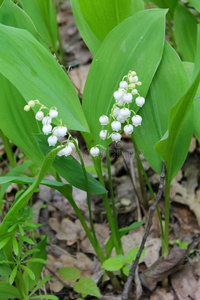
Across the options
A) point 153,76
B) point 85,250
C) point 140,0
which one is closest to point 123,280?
point 85,250

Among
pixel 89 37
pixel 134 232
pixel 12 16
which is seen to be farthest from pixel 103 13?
pixel 134 232

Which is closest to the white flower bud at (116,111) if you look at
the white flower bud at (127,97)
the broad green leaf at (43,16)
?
the white flower bud at (127,97)

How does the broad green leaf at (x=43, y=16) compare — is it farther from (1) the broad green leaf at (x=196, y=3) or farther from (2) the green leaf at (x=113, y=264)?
(2) the green leaf at (x=113, y=264)

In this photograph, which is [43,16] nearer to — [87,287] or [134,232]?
[134,232]

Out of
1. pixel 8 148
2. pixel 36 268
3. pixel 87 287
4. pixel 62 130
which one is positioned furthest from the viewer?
pixel 8 148

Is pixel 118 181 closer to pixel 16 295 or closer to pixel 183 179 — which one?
pixel 183 179

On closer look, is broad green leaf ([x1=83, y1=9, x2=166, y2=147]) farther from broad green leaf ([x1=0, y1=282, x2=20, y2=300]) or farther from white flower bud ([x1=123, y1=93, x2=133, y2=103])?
broad green leaf ([x1=0, y1=282, x2=20, y2=300])

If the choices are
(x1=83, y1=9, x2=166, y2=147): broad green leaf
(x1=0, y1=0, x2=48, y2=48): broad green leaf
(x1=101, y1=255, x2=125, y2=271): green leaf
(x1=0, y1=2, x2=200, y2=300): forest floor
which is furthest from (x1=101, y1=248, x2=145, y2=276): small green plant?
(x1=0, y1=0, x2=48, y2=48): broad green leaf
